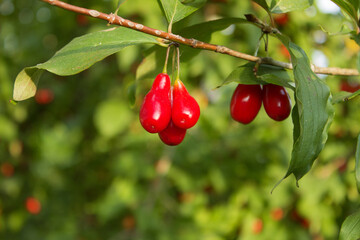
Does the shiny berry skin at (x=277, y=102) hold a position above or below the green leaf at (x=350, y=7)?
below

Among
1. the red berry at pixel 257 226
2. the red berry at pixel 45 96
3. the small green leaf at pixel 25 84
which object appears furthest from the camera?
the red berry at pixel 45 96

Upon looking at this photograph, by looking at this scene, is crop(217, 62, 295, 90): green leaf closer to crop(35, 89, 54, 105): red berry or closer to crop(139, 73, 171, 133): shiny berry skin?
crop(139, 73, 171, 133): shiny berry skin

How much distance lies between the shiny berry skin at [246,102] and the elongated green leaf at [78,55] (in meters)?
0.26

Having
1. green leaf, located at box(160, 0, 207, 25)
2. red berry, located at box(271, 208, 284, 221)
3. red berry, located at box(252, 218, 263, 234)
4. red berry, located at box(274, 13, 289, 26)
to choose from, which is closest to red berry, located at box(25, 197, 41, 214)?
red berry, located at box(252, 218, 263, 234)

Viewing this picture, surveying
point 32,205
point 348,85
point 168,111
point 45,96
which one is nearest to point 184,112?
point 168,111

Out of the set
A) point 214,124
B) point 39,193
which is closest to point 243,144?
point 214,124

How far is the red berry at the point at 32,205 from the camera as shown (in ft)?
10.9

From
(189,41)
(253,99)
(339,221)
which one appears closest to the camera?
(189,41)

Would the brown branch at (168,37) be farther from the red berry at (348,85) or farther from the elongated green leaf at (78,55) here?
the red berry at (348,85)

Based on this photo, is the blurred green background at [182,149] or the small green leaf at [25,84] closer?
the small green leaf at [25,84]

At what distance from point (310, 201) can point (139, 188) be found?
0.98 metres

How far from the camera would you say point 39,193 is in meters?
3.36

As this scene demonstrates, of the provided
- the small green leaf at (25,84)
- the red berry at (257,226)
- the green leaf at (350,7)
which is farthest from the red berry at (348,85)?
the small green leaf at (25,84)

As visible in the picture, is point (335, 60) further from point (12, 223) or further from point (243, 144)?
point (12, 223)
